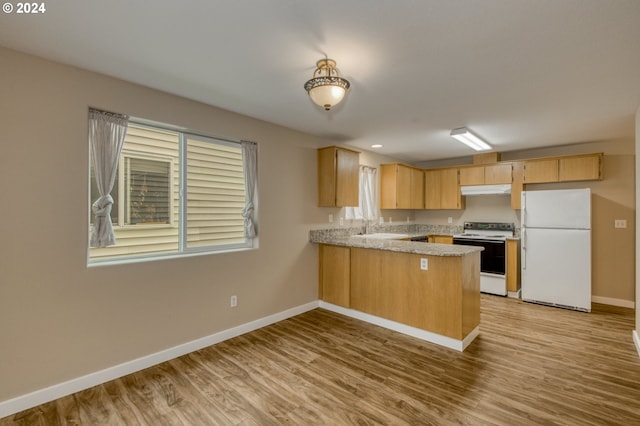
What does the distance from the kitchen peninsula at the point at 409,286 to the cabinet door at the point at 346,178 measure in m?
0.63

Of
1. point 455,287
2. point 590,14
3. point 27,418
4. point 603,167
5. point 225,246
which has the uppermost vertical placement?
point 590,14

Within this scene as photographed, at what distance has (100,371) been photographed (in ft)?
7.94

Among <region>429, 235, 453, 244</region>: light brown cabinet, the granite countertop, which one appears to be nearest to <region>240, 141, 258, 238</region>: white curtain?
the granite countertop

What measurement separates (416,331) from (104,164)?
3.45 meters

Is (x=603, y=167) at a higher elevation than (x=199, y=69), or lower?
lower

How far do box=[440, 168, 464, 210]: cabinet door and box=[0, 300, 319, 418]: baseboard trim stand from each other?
416 cm

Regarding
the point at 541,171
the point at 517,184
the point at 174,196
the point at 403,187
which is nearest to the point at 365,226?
the point at 403,187

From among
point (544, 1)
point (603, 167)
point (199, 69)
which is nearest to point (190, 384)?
point (199, 69)

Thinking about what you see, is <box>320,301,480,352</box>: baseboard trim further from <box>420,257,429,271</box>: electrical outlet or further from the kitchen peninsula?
<box>420,257,429,271</box>: electrical outlet

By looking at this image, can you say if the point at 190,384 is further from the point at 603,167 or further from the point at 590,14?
the point at 603,167

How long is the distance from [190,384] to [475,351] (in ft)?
8.76

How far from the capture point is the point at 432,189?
6.16 metres

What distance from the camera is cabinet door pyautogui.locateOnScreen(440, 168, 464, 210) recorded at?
19.1 feet

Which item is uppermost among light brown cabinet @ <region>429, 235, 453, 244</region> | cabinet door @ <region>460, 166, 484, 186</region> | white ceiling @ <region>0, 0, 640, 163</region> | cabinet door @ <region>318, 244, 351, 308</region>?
white ceiling @ <region>0, 0, 640, 163</region>
